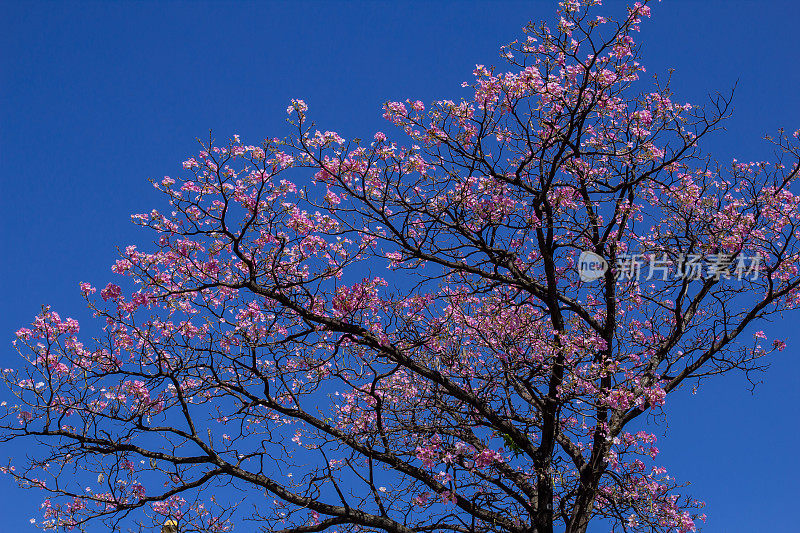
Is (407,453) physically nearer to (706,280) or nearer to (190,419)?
(190,419)

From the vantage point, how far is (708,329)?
10828 mm

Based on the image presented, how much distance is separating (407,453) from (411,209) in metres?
3.22

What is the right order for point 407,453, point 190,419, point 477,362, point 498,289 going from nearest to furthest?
point 190,419 → point 407,453 → point 477,362 → point 498,289

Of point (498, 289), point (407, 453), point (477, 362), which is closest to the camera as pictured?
point (407, 453)

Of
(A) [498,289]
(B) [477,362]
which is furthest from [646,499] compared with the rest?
(A) [498,289]

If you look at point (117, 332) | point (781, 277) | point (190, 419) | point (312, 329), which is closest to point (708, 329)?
Result: point (781, 277)

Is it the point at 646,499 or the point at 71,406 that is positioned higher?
the point at 71,406

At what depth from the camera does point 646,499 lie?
9.05 m

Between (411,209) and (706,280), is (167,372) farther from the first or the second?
(706,280)

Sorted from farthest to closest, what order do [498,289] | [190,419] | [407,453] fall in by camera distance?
1. [498,289]
2. [407,453]
3. [190,419]

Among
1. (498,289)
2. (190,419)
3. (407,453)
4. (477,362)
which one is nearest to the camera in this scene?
(190,419)

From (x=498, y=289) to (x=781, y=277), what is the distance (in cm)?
472

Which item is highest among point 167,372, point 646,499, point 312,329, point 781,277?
point 781,277

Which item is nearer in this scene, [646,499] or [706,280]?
[646,499]
